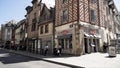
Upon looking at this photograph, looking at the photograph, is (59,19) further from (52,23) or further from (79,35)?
(79,35)

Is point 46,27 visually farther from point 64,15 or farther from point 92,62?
point 92,62

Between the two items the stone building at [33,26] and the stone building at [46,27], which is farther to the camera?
the stone building at [33,26]

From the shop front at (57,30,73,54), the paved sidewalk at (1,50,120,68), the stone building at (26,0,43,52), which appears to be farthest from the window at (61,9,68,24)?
the stone building at (26,0,43,52)

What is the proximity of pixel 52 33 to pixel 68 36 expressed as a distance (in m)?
4.68

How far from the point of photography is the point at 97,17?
20922 mm

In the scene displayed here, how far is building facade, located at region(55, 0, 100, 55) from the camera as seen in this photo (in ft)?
57.2

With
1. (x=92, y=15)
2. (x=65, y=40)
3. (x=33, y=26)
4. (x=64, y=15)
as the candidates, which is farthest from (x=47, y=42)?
(x=92, y=15)

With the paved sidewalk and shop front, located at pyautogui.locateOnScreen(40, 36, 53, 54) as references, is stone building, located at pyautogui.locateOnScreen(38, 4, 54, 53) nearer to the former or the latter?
shop front, located at pyautogui.locateOnScreen(40, 36, 53, 54)

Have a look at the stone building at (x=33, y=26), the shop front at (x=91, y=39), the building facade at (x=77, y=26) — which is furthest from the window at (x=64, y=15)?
the stone building at (x=33, y=26)

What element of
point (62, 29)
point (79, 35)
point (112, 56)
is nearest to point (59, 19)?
point (62, 29)

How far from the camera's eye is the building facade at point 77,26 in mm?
17422

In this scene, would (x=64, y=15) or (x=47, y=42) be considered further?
(x=47, y=42)

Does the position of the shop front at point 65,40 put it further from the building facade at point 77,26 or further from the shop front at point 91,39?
the shop front at point 91,39

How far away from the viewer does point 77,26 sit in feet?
56.8
